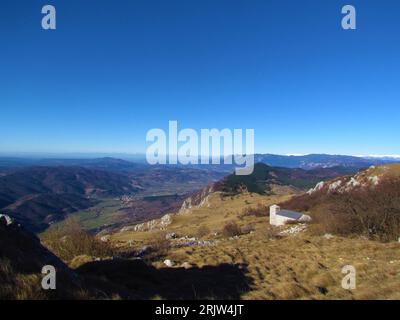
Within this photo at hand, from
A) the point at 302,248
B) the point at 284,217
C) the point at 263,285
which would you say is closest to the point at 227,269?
the point at 263,285

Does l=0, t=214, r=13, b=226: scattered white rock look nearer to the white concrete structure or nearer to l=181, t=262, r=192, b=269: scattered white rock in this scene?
l=181, t=262, r=192, b=269: scattered white rock

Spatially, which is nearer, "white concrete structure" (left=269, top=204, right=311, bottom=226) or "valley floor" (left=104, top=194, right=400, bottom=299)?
"valley floor" (left=104, top=194, right=400, bottom=299)

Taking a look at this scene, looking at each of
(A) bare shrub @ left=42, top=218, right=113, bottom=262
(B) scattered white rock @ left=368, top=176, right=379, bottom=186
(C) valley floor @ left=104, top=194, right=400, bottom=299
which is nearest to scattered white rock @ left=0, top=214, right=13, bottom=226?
(C) valley floor @ left=104, top=194, right=400, bottom=299

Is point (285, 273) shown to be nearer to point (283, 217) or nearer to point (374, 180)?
point (283, 217)

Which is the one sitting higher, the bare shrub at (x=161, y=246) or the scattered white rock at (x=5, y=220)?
the scattered white rock at (x=5, y=220)

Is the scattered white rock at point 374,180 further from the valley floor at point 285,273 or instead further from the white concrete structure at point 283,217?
the valley floor at point 285,273

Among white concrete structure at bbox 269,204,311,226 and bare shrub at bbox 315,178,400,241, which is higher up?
bare shrub at bbox 315,178,400,241

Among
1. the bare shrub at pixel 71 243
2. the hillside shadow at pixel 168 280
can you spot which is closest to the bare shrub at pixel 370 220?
the hillside shadow at pixel 168 280
